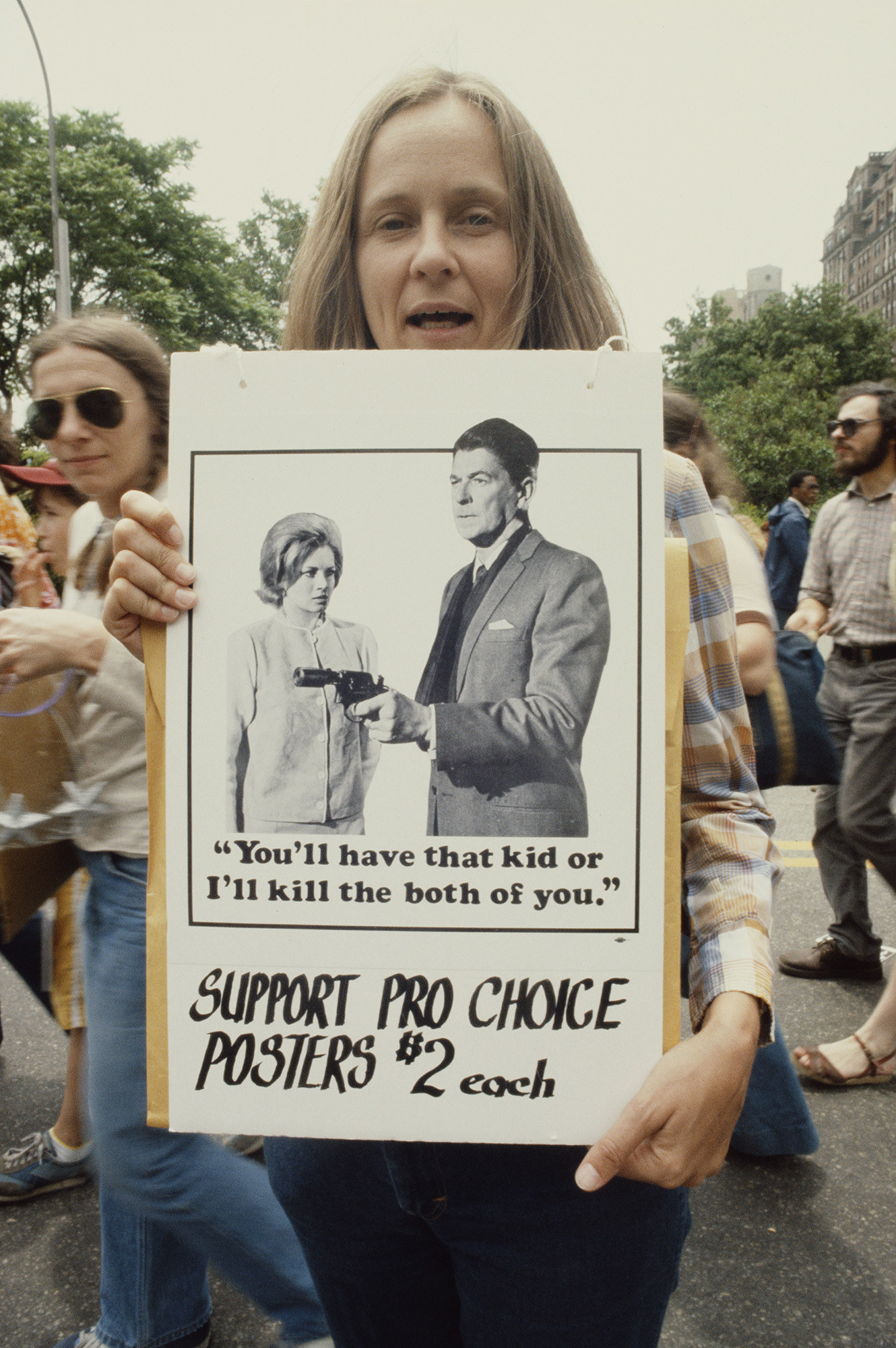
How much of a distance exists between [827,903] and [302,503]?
3.82 metres

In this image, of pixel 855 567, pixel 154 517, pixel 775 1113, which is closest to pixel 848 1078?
pixel 775 1113

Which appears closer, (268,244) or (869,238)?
(268,244)

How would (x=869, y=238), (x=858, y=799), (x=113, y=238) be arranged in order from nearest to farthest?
(x=858, y=799), (x=113, y=238), (x=869, y=238)

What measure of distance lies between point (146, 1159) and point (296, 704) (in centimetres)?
105

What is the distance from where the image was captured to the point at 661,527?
0.69 metres

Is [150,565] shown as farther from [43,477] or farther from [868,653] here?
[868,653]

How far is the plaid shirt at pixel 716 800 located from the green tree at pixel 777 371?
1172 inches

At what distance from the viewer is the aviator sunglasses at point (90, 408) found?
5.17 ft

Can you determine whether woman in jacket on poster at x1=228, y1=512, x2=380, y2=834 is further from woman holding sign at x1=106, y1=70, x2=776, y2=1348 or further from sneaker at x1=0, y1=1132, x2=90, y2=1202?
sneaker at x1=0, y1=1132, x2=90, y2=1202

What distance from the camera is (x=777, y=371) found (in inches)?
1409

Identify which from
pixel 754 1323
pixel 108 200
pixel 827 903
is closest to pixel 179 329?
pixel 108 200

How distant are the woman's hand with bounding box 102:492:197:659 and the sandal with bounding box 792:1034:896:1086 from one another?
255 cm

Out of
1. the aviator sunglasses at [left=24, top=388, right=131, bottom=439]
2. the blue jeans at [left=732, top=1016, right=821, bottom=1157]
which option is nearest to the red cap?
the aviator sunglasses at [left=24, top=388, right=131, bottom=439]

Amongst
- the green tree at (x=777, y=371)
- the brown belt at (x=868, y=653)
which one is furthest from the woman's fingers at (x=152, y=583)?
the green tree at (x=777, y=371)
